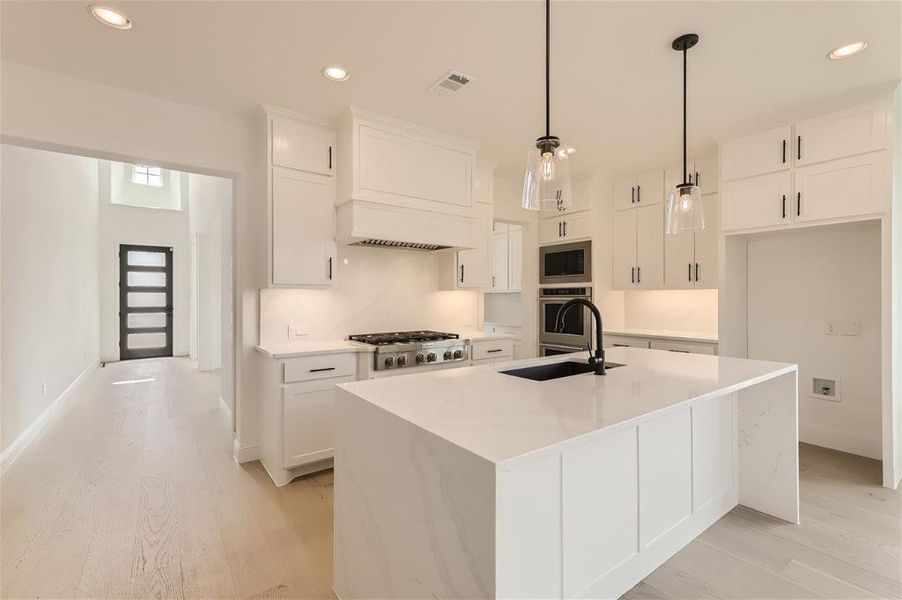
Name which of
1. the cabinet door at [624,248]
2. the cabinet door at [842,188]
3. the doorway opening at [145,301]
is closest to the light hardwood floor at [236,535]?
the cabinet door at [842,188]

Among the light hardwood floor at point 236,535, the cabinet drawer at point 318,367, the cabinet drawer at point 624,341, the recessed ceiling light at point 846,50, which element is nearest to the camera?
the light hardwood floor at point 236,535

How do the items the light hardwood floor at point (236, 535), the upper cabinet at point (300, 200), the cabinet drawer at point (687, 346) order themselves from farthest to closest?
the cabinet drawer at point (687, 346) → the upper cabinet at point (300, 200) → the light hardwood floor at point (236, 535)

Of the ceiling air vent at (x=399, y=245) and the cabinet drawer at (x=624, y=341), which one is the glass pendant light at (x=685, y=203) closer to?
the ceiling air vent at (x=399, y=245)

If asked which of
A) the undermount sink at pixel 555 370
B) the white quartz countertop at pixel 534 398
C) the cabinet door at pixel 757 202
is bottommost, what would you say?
the undermount sink at pixel 555 370

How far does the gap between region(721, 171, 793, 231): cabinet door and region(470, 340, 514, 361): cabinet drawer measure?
204 cm

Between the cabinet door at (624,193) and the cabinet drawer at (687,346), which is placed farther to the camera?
the cabinet door at (624,193)

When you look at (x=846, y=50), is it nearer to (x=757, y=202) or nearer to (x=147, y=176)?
(x=757, y=202)

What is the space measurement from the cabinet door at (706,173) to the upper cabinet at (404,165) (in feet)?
6.72

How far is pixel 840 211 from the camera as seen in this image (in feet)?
9.29

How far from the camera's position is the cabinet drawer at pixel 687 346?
362 cm

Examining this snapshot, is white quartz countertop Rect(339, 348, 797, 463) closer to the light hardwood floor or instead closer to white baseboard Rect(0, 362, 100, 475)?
the light hardwood floor

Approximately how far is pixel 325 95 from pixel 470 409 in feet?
7.76

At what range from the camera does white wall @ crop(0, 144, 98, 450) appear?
10.7ft

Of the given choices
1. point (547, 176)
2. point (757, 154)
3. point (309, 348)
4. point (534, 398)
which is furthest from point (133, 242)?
point (757, 154)
